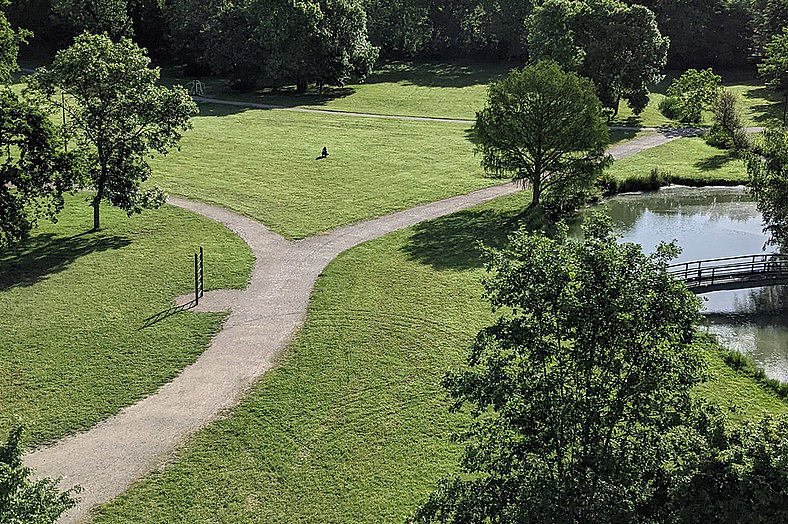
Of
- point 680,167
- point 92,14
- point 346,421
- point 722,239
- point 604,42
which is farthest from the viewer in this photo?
point 92,14

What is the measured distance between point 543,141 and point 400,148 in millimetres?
19431

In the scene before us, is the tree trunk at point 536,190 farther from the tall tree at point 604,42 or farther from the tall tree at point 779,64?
the tall tree at point 779,64

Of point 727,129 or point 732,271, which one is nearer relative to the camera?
point 732,271

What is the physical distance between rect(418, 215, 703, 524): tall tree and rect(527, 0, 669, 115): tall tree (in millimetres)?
55654

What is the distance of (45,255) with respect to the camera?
36281 mm

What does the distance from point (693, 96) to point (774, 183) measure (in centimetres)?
4032

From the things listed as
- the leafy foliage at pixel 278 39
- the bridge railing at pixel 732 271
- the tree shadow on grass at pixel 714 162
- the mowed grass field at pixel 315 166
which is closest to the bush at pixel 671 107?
the mowed grass field at pixel 315 166

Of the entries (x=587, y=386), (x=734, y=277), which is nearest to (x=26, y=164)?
(x=587, y=386)

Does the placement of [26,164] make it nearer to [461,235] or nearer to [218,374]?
[218,374]

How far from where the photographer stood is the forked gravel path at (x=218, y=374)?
20.6m

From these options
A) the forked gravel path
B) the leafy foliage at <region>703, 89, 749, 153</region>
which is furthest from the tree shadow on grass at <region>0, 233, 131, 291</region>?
the leafy foliage at <region>703, 89, 749, 153</region>

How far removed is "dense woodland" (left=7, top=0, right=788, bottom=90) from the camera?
77.9 metres

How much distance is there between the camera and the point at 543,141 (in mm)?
44250

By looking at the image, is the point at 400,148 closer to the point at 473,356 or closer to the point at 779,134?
the point at 779,134
